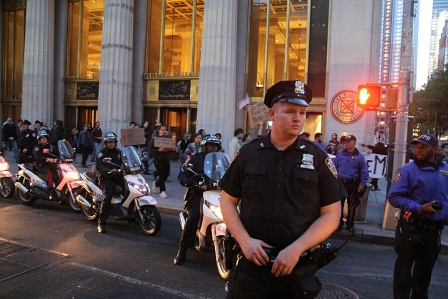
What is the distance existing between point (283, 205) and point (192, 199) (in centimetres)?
334

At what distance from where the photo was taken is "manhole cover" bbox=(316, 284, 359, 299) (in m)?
4.24

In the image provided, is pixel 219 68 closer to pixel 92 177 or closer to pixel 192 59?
pixel 192 59

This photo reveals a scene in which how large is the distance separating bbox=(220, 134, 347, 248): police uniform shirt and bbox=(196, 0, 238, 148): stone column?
12553 mm

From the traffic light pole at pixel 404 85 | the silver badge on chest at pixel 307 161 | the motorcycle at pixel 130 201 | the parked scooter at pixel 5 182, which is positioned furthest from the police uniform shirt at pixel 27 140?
the silver badge on chest at pixel 307 161

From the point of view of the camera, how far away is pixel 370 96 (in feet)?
25.2

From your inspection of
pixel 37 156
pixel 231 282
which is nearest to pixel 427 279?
pixel 231 282

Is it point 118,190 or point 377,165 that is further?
point 377,165

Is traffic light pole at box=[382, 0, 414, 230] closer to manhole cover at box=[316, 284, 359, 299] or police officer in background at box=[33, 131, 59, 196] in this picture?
manhole cover at box=[316, 284, 359, 299]

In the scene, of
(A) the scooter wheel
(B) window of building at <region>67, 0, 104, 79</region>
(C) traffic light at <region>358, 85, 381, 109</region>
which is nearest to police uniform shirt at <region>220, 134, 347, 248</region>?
(A) the scooter wheel

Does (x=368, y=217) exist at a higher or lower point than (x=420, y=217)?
lower

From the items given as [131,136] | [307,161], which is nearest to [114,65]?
[131,136]

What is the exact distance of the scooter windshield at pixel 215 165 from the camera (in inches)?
203

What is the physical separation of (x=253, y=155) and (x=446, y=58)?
99301mm

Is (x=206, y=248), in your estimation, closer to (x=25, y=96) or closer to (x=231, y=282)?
(x=231, y=282)
